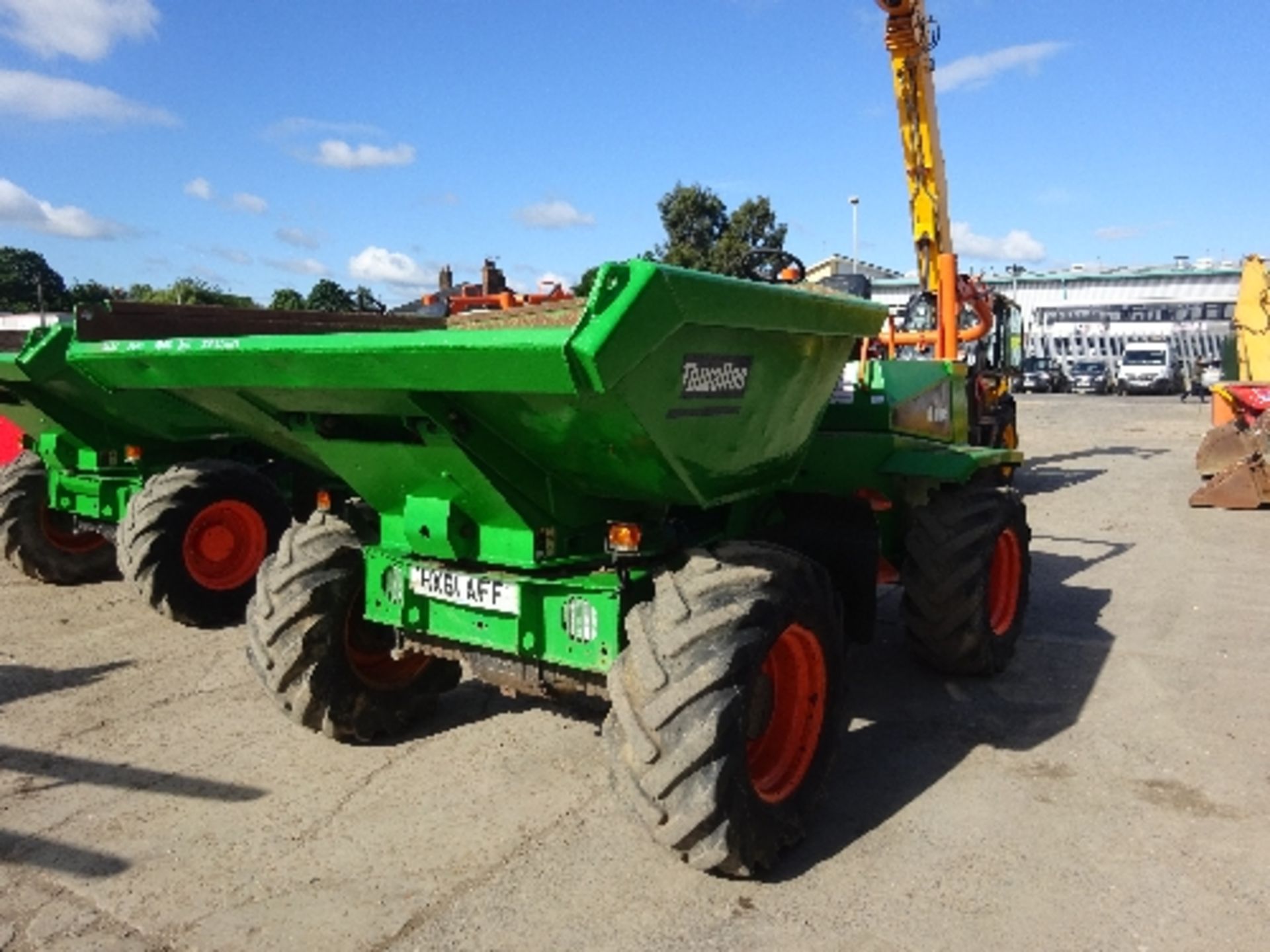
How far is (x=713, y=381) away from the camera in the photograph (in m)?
3.07

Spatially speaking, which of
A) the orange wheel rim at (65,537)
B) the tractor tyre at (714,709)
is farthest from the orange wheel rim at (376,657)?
the orange wheel rim at (65,537)

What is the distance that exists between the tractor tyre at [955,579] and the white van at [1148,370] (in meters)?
36.5

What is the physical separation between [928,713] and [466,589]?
90.2 inches

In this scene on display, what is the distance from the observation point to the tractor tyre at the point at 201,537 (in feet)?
20.0

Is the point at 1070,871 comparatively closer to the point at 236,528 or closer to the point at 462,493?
the point at 462,493

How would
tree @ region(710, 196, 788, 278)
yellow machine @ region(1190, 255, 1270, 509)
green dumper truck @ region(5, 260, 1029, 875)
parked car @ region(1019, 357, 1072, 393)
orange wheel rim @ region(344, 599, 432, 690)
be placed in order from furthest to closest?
parked car @ region(1019, 357, 1072, 393) → tree @ region(710, 196, 788, 278) → yellow machine @ region(1190, 255, 1270, 509) → orange wheel rim @ region(344, 599, 432, 690) → green dumper truck @ region(5, 260, 1029, 875)

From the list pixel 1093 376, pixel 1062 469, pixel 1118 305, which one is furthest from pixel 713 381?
pixel 1118 305

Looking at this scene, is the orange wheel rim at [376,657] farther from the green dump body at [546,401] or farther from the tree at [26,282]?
the tree at [26,282]

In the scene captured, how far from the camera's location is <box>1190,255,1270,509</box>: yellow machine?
35.1 feet

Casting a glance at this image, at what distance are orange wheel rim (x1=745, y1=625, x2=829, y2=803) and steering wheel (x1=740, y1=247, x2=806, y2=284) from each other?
86.8 inches

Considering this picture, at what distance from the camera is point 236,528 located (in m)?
6.59

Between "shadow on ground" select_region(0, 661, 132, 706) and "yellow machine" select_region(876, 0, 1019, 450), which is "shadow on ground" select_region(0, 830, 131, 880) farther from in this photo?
"yellow machine" select_region(876, 0, 1019, 450)

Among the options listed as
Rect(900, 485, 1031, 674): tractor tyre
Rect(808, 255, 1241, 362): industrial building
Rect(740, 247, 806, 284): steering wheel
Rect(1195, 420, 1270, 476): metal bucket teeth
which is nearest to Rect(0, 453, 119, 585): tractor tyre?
Rect(740, 247, 806, 284): steering wheel

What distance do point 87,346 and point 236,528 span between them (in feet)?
9.86
